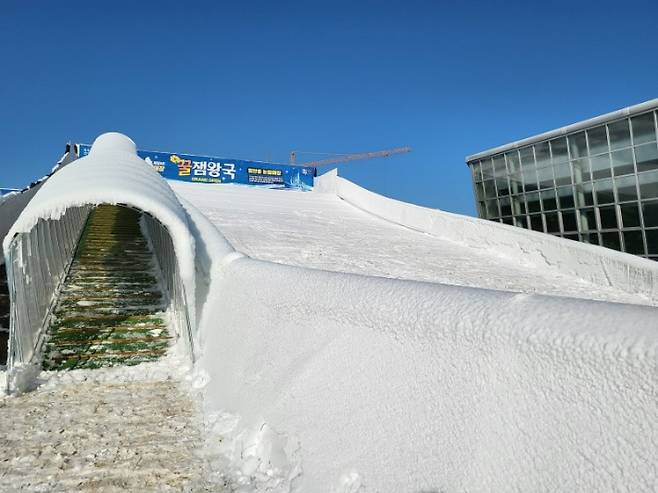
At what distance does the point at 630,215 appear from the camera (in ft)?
50.3

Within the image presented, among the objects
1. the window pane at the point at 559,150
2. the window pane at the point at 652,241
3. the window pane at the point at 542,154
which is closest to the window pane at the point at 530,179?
the window pane at the point at 542,154

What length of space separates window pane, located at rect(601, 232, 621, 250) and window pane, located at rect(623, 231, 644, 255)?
261 mm

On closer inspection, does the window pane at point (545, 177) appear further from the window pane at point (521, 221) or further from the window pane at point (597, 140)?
the window pane at point (597, 140)

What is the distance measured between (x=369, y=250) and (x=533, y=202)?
1191 centimetres

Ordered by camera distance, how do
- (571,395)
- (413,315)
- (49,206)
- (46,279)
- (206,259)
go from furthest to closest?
(46,279) → (206,259) → (49,206) → (413,315) → (571,395)

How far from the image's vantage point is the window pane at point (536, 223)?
61.1ft

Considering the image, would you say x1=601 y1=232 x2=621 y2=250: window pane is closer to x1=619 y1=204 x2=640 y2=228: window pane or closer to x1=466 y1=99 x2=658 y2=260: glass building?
x1=466 y1=99 x2=658 y2=260: glass building

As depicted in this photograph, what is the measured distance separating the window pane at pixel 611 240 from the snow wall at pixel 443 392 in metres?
15.5

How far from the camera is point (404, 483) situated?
1.95 m

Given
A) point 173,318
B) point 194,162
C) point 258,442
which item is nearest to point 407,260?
point 173,318

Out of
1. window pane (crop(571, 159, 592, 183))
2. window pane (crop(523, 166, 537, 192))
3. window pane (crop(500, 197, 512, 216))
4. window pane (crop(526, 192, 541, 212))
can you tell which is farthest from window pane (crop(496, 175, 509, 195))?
window pane (crop(571, 159, 592, 183))

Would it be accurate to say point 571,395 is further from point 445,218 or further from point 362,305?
point 445,218

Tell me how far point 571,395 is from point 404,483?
0.75 m

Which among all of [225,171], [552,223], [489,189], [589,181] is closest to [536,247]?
[589,181]
